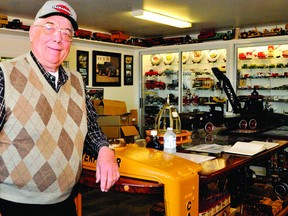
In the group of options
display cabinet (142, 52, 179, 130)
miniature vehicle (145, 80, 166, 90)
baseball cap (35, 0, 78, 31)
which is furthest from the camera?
miniature vehicle (145, 80, 166, 90)

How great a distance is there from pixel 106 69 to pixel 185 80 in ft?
5.25

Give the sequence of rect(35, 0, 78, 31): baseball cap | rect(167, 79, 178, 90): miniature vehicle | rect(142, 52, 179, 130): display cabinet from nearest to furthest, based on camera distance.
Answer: rect(35, 0, 78, 31): baseball cap
rect(167, 79, 178, 90): miniature vehicle
rect(142, 52, 179, 130): display cabinet

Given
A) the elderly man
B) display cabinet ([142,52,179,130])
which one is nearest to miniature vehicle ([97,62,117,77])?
display cabinet ([142,52,179,130])

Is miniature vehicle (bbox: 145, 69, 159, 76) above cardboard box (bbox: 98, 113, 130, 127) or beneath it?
above

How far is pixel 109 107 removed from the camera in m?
6.15

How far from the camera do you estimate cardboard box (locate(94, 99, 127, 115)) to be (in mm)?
6129

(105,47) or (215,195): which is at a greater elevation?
(105,47)

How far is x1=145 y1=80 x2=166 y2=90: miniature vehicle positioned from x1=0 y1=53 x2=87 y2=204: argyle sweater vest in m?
6.07

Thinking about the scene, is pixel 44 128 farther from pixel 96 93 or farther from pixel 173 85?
pixel 173 85

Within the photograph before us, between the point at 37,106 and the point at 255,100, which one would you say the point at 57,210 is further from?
the point at 255,100

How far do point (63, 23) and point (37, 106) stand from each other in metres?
0.37

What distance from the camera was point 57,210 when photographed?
151cm

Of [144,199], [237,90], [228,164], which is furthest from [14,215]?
[237,90]

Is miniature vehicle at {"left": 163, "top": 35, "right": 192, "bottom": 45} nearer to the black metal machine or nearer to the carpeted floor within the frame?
the black metal machine
